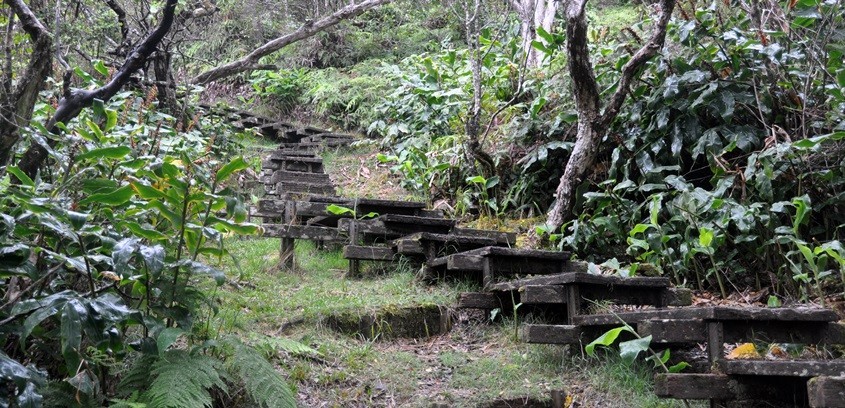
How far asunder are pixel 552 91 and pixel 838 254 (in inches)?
142

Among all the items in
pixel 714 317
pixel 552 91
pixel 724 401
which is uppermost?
pixel 552 91

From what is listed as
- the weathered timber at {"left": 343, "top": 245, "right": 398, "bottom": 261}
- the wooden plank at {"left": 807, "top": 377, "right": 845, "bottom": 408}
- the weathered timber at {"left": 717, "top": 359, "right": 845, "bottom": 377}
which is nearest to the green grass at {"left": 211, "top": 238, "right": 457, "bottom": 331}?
the weathered timber at {"left": 343, "top": 245, "right": 398, "bottom": 261}

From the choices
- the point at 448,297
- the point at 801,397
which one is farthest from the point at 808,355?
the point at 448,297

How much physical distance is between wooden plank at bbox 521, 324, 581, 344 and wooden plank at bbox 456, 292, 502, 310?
2.44ft

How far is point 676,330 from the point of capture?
3.40m

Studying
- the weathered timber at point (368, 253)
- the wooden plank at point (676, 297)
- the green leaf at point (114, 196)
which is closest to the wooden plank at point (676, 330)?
the wooden plank at point (676, 297)

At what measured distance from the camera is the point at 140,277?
9.46ft

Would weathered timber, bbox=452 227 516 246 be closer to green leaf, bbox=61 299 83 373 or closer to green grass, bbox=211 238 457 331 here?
green grass, bbox=211 238 457 331

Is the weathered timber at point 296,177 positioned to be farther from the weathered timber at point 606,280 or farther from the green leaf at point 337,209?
the weathered timber at point 606,280

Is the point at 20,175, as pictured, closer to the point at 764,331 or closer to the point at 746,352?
the point at 764,331

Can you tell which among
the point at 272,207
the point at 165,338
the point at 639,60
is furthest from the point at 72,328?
the point at 639,60

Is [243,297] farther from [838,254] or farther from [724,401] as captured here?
[838,254]

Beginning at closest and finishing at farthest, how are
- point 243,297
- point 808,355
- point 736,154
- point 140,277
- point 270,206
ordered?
point 140,277 < point 808,355 < point 243,297 < point 736,154 < point 270,206

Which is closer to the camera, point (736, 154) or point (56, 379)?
point (56, 379)
